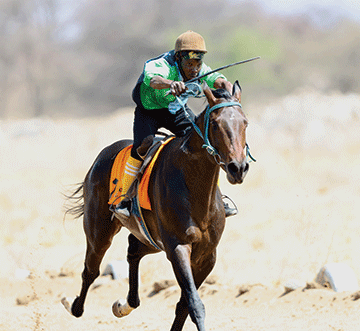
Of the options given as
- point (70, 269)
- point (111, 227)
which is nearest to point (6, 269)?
point (70, 269)

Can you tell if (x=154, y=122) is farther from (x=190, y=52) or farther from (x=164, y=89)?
(x=190, y=52)

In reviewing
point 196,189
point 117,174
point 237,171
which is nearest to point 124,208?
point 117,174

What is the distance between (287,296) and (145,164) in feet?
9.87

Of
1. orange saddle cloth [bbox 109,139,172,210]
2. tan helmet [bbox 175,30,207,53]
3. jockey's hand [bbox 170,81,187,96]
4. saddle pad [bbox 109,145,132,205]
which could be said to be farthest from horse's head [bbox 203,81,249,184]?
saddle pad [bbox 109,145,132,205]

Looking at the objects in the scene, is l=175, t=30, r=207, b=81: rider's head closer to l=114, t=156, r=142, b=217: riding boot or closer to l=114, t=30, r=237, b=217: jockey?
l=114, t=30, r=237, b=217: jockey

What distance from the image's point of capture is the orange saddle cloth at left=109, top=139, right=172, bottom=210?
529 cm

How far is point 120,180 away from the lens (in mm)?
5875

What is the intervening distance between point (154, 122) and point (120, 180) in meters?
0.68

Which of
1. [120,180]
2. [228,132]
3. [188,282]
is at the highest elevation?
[228,132]

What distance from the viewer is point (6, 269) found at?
11297 mm

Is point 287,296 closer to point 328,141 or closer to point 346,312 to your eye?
point 346,312

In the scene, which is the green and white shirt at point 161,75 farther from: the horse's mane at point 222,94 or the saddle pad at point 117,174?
the saddle pad at point 117,174

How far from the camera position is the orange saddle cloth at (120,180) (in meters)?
5.29

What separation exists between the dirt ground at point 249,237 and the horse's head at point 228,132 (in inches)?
114
